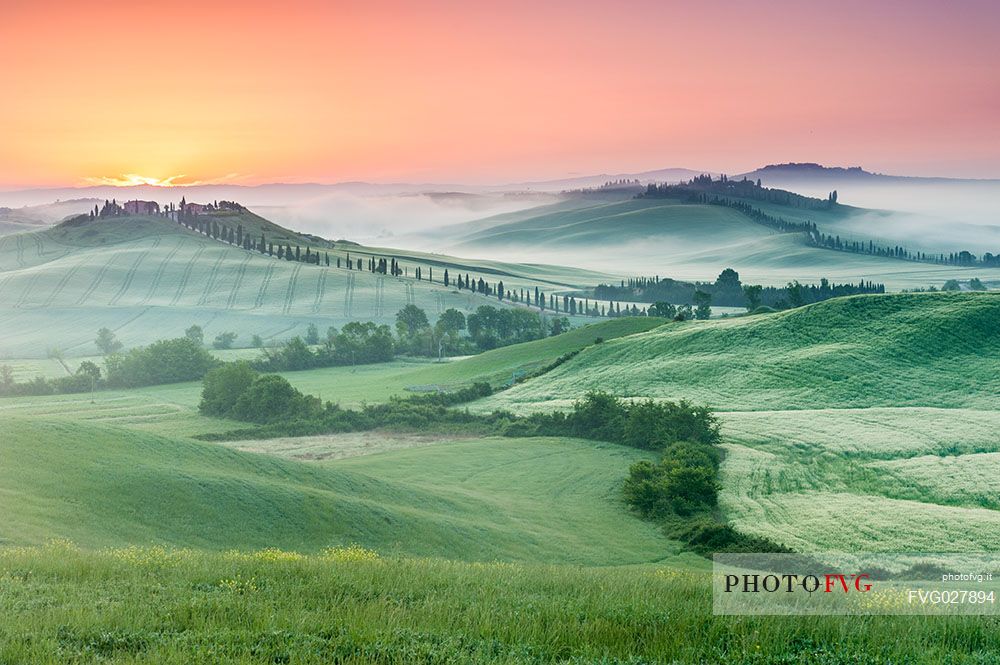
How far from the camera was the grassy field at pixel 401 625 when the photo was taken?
44.2ft

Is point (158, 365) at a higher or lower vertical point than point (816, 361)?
lower

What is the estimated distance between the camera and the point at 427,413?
106 metres

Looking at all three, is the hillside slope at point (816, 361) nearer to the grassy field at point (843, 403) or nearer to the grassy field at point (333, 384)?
the grassy field at point (843, 403)

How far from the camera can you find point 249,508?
39906 mm

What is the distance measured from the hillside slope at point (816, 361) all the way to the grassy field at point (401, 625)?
89.3 meters

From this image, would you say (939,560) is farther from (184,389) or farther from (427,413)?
(184,389)

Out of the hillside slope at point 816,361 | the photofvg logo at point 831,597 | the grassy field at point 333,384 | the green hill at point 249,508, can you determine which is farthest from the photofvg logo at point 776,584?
the grassy field at point 333,384

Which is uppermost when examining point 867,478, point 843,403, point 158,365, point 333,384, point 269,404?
point 158,365

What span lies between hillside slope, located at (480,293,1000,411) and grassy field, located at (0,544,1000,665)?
89259 mm

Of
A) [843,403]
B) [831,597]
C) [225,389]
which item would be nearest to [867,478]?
[843,403]

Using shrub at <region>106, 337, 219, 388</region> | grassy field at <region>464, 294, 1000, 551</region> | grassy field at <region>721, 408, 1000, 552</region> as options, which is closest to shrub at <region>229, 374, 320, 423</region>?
grassy field at <region>464, 294, 1000, 551</region>

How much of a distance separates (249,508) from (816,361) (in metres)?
94.0

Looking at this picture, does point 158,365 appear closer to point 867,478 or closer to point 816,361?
point 816,361

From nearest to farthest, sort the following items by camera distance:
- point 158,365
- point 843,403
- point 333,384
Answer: point 843,403, point 333,384, point 158,365
